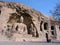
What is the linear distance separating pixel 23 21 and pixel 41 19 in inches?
128

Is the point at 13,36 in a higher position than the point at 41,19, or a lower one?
lower

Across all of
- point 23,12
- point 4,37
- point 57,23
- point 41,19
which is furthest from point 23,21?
point 57,23

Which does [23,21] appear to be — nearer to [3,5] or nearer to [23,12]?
[23,12]

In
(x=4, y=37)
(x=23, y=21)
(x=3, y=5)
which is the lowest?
(x=4, y=37)

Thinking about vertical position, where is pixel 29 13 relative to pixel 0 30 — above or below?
above

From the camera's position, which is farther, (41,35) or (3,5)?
(41,35)

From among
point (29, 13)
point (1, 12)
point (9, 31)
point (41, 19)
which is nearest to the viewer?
point (9, 31)

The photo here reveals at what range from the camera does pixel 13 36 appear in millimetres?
20094

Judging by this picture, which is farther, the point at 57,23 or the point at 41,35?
the point at 57,23

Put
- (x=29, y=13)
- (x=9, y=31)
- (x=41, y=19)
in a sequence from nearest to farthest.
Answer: (x=9, y=31), (x=29, y=13), (x=41, y=19)

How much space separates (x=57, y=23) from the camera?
41.5 metres

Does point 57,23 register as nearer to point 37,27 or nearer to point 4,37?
point 37,27

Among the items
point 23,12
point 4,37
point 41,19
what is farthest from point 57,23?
point 4,37

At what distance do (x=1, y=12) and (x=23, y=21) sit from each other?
13.5 ft
